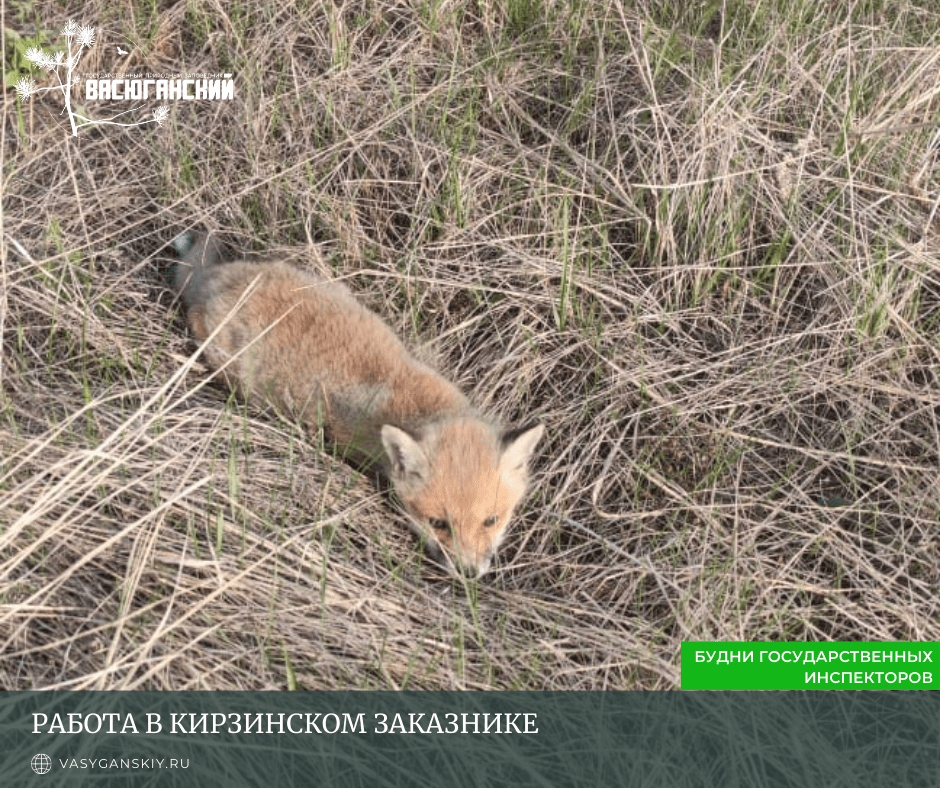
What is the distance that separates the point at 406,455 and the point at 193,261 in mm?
1782

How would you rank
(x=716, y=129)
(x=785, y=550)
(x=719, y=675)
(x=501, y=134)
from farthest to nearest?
(x=501, y=134)
(x=716, y=129)
(x=785, y=550)
(x=719, y=675)

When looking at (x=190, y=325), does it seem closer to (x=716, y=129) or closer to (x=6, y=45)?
(x=6, y=45)

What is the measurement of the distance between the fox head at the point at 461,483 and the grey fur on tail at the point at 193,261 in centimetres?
152

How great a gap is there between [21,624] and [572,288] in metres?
2.86

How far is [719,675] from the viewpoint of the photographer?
146 inches

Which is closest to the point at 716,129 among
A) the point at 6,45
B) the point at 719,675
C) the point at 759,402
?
the point at 759,402

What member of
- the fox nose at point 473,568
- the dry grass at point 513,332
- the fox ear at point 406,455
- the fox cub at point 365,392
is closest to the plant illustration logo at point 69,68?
the dry grass at point 513,332

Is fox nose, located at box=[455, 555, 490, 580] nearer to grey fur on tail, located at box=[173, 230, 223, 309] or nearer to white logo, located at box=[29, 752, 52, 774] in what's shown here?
white logo, located at box=[29, 752, 52, 774]

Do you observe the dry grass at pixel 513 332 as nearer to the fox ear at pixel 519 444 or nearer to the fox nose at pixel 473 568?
the fox nose at pixel 473 568

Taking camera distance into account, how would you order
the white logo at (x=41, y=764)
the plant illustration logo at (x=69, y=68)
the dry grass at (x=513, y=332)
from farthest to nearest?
the plant illustration logo at (x=69, y=68) < the dry grass at (x=513, y=332) < the white logo at (x=41, y=764)

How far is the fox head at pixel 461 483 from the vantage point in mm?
4184

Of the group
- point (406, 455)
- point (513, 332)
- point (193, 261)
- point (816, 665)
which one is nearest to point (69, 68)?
point (193, 261)

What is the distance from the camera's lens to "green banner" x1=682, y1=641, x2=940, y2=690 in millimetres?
3691

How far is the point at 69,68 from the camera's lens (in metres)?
5.90
